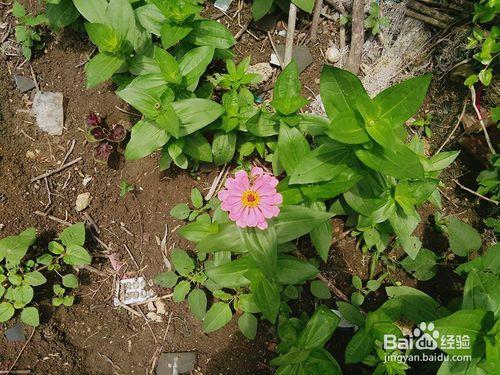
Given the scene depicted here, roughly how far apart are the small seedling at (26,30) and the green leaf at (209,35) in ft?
3.61

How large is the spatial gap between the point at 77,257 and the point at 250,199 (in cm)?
136

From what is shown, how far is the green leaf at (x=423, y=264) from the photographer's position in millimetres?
2725

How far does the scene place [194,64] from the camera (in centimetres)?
251

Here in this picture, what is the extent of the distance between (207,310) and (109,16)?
1800 millimetres

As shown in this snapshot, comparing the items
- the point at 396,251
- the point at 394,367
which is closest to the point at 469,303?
the point at 394,367

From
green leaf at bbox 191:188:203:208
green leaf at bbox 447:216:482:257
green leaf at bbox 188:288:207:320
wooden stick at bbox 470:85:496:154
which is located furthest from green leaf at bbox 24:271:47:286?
wooden stick at bbox 470:85:496:154

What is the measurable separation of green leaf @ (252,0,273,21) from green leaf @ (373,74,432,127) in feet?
4.09

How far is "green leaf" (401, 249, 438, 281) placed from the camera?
272 centimetres

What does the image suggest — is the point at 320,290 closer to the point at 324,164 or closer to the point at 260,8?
the point at 324,164

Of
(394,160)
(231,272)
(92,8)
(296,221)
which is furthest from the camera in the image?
(92,8)

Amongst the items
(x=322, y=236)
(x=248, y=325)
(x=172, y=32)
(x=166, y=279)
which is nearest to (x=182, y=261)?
(x=166, y=279)

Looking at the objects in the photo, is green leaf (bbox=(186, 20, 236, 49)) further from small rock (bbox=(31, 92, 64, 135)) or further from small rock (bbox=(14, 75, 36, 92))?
small rock (bbox=(14, 75, 36, 92))

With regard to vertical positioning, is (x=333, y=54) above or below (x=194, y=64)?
above

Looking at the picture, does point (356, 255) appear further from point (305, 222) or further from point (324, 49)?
point (324, 49)
